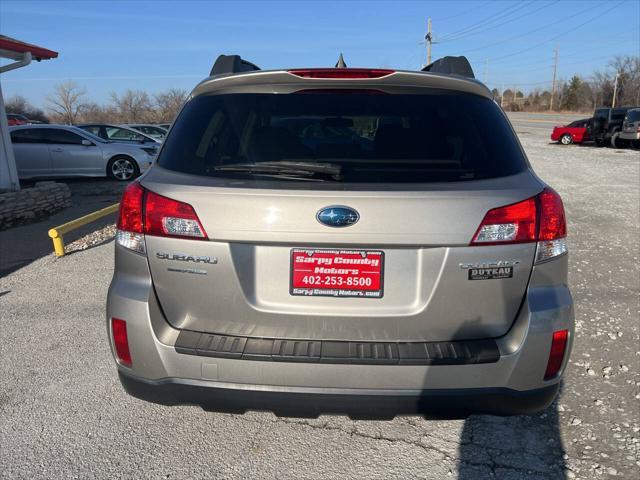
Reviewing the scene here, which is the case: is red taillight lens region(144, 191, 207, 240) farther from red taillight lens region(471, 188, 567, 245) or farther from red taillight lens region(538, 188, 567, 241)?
red taillight lens region(538, 188, 567, 241)

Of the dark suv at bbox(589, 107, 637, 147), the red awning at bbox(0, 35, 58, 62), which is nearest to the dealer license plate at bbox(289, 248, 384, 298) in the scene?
the red awning at bbox(0, 35, 58, 62)

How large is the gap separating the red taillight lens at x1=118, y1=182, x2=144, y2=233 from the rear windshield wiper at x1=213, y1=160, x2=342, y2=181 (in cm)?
35

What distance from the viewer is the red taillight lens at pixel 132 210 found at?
7.13 ft

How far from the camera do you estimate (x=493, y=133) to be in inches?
90.9

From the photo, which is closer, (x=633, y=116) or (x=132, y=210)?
(x=132, y=210)

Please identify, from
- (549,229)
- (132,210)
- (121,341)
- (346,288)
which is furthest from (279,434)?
(549,229)

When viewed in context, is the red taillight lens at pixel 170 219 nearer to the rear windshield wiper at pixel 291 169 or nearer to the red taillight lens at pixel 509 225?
the rear windshield wiper at pixel 291 169

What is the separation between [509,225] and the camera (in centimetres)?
204

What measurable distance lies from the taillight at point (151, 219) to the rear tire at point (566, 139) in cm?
3044

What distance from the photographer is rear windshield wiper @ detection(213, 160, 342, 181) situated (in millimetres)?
2111

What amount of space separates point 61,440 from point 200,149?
1.77 metres

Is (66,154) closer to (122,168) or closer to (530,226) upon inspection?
(122,168)

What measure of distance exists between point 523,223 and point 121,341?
5.84 ft

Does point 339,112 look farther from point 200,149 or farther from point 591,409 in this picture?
point 591,409
